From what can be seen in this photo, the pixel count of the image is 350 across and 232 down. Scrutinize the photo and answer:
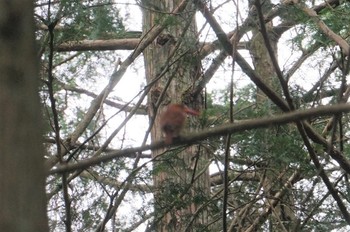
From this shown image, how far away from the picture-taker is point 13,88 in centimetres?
128

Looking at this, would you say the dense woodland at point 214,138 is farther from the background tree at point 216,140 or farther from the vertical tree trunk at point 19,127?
the vertical tree trunk at point 19,127

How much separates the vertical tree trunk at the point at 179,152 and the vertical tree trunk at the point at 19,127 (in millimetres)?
2582

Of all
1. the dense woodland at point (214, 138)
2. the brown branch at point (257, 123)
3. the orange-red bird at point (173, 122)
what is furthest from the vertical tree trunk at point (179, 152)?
the brown branch at point (257, 123)

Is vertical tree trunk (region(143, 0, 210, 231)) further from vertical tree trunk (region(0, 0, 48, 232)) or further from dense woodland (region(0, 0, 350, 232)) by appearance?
vertical tree trunk (region(0, 0, 48, 232))

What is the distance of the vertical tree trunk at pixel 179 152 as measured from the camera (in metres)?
4.02

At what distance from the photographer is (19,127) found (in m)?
1.26

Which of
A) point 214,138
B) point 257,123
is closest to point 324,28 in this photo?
point 214,138

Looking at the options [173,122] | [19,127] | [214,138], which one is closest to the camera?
[19,127]

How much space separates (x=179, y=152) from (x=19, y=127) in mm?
2928

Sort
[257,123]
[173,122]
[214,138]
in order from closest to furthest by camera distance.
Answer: [257,123] < [173,122] < [214,138]

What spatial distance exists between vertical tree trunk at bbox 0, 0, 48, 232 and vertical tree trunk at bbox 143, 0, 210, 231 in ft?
8.47

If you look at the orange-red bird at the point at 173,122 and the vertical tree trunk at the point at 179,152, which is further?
the vertical tree trunk at the point at 179,152

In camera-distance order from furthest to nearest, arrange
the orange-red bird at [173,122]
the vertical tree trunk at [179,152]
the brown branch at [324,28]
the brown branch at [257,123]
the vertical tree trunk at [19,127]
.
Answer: the vertical tree trunk at [179,152]
the brown branch at [324,28]
the orange-red bird at [173,122]
the brown branch at [257,123]
the vertical tree trunk at [19,127]

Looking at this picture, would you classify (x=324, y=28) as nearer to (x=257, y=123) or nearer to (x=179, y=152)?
(x=179, y=152)
